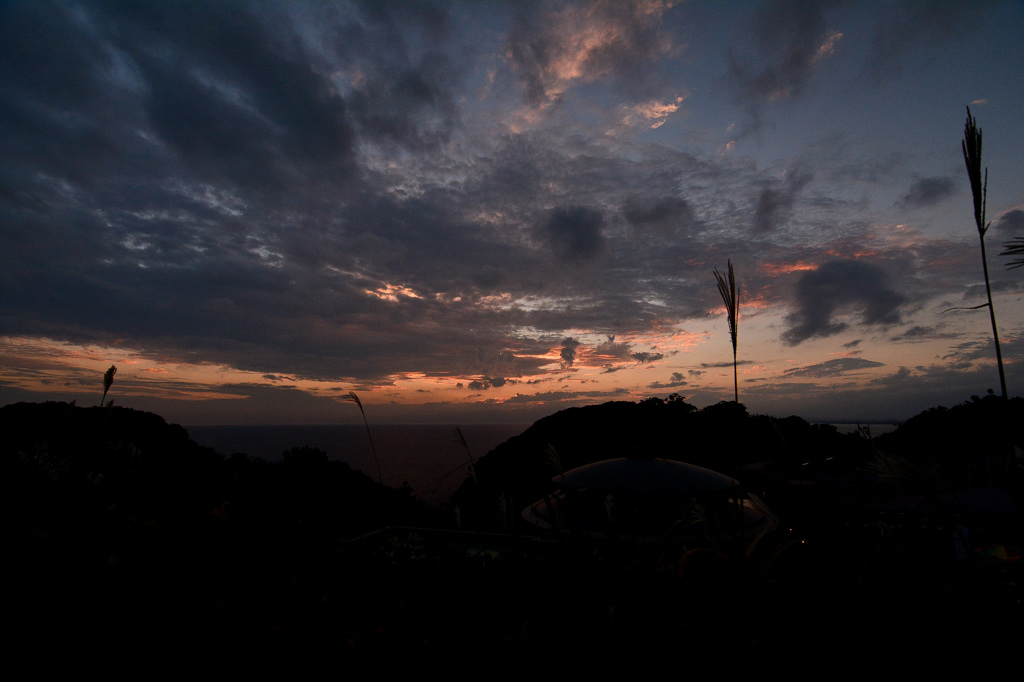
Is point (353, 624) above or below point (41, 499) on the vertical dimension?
below

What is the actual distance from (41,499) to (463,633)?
1873 mm

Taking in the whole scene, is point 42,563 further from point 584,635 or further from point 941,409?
point 941,409

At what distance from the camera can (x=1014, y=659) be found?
1246 mm

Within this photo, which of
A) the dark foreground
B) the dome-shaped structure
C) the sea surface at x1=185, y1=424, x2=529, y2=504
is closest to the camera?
the dark foreground

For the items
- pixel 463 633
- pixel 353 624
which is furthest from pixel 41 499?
pixel 463 633

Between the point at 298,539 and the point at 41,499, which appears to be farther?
the point at 298,539

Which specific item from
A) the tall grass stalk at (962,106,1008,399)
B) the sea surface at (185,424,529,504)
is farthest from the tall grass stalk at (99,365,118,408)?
the tall grass stalk at (962,106,1008,399)

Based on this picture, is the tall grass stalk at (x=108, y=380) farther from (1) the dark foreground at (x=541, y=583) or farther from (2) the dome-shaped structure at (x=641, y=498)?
(2) the dome-shaped structure at (x=641, y=498)

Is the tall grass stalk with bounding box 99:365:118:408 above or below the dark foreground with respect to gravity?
above

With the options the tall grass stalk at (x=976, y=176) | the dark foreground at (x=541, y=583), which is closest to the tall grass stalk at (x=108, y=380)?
the dark foreground at (x=541, y=583)

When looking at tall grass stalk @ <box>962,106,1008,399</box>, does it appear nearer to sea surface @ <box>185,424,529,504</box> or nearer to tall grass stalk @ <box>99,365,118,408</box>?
sea surface @ <box>185,424,529,504</box>

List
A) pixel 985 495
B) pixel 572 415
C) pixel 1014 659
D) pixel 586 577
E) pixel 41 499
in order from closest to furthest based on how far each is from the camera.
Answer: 1. pixel 1014 659
2. pixel 586 577
3. pixel 41 499
4. pixel 985 495
5. pixel 572 415

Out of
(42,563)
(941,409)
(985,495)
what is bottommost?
(985,495)

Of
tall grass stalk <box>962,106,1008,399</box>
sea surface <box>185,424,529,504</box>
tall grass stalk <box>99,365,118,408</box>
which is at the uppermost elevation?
tall grass stalk <box>962,106,1008,399</box>
